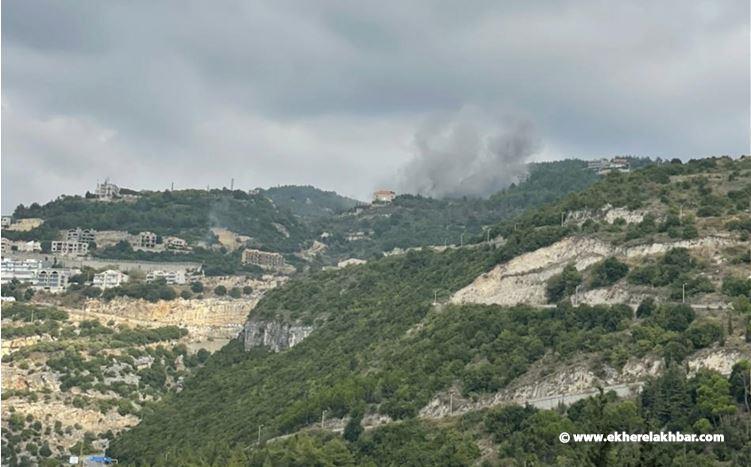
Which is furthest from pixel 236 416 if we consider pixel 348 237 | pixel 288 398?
pixel 348 237

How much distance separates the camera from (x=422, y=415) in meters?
76.2

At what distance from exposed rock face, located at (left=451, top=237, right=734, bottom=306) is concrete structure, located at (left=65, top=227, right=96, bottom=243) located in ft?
275

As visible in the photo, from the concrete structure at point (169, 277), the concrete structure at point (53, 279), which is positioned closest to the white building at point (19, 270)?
the concrete structure at point (53, 279)

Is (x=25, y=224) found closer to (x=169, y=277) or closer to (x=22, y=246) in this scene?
(x=22, y=246)

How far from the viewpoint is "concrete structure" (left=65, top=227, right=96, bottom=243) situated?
167250 millimetres

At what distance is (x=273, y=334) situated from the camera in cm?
12000

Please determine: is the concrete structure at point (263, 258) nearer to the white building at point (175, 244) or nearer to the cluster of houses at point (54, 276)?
the white building at point (175, 244)

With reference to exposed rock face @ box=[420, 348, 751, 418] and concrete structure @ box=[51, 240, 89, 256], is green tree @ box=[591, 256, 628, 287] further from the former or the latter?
concrete structure @ box=[51, 240, 89, 256]

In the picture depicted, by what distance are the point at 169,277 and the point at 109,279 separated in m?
6.44

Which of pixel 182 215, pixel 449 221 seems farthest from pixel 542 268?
pixel 449 221

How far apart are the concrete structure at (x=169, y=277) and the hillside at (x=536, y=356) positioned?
37808mm

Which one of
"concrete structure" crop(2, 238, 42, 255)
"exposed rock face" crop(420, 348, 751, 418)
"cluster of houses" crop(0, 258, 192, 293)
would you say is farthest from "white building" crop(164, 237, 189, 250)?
"exposed rock face" crop(420, 348, 751, 418)

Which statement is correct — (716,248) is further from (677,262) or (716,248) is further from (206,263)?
(206,263)

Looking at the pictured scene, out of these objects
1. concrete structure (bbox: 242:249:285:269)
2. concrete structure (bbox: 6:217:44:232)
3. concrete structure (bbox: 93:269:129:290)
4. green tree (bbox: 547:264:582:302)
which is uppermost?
concrete structure (bbox: 6:217:44:232)
